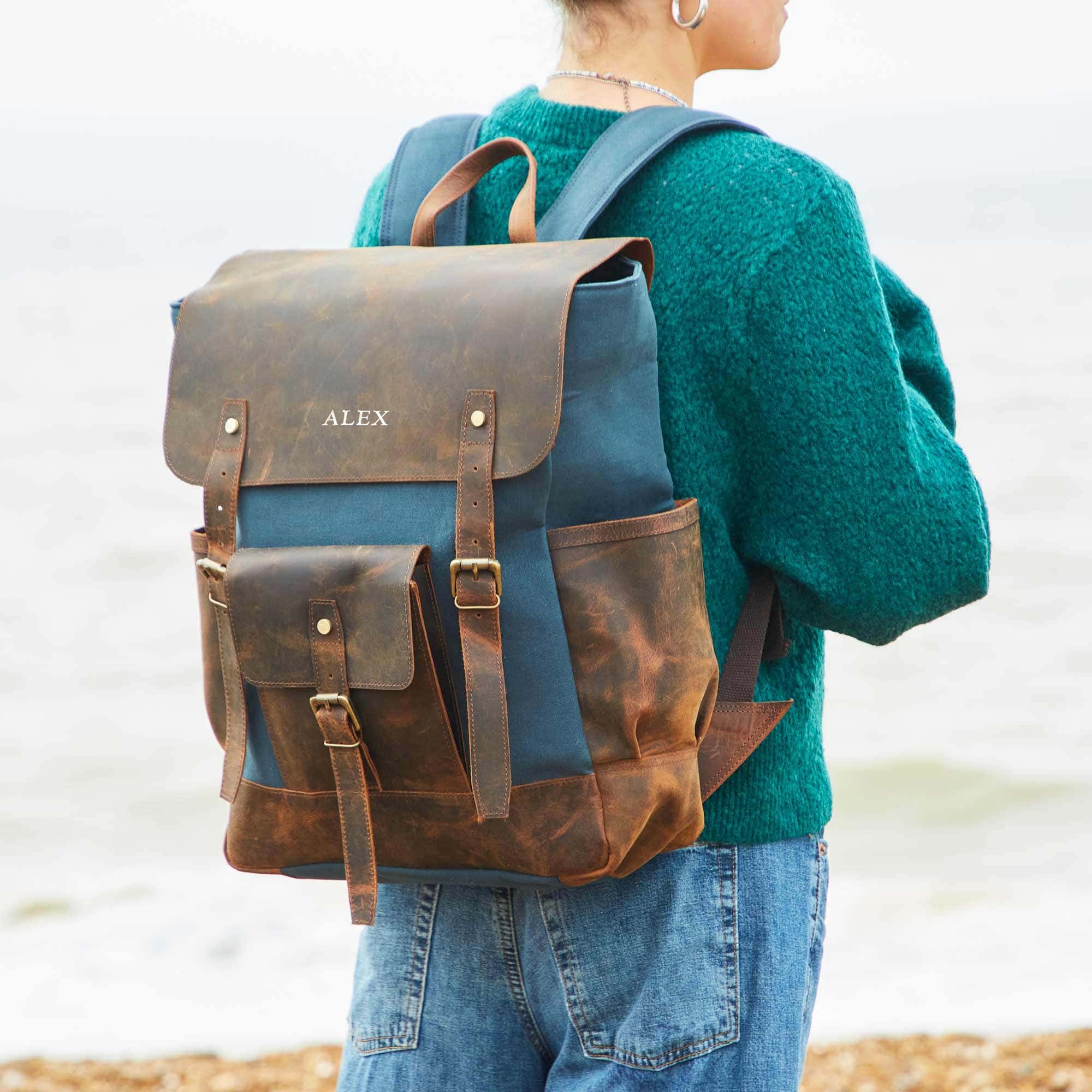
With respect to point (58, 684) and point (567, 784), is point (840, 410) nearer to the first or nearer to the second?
point (567, 784)

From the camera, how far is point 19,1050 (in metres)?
2.97

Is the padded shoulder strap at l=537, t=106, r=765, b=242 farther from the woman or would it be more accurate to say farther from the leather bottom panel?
the leather bottom panel

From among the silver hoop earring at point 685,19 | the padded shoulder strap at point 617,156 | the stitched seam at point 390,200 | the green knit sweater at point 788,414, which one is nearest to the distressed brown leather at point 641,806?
the green knit sweater at point 788,414

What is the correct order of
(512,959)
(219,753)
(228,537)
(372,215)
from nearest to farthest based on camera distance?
(228,537), (512,959), (372,215), (219,753)

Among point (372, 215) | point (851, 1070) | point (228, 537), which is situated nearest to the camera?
point (228, 537)

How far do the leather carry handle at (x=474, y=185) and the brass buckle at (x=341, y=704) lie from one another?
16.2 inches

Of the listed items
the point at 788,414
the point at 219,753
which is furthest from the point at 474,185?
the point at 219,753

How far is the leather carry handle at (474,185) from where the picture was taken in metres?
1.08

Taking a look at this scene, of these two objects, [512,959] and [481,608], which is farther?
[512,959]

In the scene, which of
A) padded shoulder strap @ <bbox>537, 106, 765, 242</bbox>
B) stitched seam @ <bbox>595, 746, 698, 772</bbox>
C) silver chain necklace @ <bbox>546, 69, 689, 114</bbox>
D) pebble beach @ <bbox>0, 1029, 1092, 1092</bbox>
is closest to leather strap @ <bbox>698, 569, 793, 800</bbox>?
stitched seam @ <bbox>595, 746, 698, 772</bbox>

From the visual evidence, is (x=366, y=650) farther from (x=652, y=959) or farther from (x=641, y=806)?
(x=652, y=959)

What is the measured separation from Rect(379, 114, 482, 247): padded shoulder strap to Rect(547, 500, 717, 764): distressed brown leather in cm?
36

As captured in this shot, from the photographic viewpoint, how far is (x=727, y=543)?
1119 mm

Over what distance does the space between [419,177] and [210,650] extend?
483 mm
